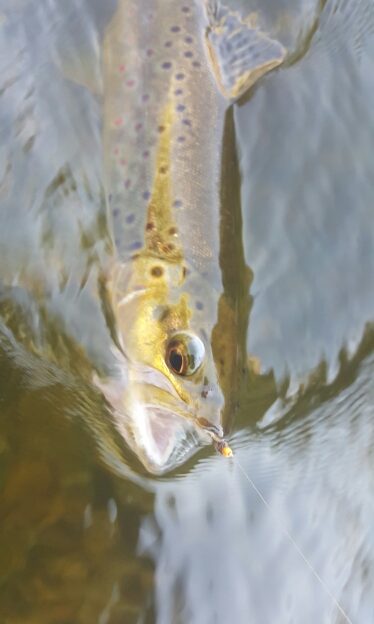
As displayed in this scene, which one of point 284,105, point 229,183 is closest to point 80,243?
point 229,183

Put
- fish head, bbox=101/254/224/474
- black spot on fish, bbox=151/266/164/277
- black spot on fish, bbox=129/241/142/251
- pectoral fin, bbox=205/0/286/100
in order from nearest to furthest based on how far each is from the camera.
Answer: fish head, bbox=101/254/224/474 → black spot on fish, bbox=151/266/164/277 → black spot on fish, bbox=129/241/142/251 → pectoral fin, bbox=205/0/286/100

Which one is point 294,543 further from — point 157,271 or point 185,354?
point 157,271

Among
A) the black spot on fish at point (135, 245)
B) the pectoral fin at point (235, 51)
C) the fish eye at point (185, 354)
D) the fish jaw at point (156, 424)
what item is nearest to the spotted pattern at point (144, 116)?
the black spot on fish at point (135, 245)

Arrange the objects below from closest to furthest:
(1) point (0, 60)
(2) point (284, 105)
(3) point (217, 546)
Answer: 1. (3) point (217, 546)
2. (1) point (0, 60)
3. (2) point (284, 105)

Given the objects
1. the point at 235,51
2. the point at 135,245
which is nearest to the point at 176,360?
the point at 135,245

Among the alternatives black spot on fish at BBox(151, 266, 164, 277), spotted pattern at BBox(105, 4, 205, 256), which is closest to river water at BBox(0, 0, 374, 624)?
spotted pattern at BBox(105, 4, 205, 256)

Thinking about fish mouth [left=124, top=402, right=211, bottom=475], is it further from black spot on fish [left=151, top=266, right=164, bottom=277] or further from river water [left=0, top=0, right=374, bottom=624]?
black spot on fish [left=151, top=266, right=164, bottom=277]

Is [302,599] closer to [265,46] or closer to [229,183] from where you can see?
A: [229,183]
